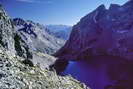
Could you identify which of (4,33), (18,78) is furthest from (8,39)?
(18,78)

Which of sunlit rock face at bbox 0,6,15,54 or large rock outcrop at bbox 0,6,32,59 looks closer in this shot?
sunlit rock face at bbox 0,6,15,54

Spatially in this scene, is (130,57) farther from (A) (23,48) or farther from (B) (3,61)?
(B) (3,61)

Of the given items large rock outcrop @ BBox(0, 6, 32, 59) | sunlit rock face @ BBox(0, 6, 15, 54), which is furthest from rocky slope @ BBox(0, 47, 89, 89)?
large rock outcrop @ BBox(0, 6, 32, 59)

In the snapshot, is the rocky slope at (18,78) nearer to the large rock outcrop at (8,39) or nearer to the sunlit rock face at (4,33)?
the sunlit rock face at (4,33)

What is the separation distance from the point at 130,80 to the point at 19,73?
90009 millimetres

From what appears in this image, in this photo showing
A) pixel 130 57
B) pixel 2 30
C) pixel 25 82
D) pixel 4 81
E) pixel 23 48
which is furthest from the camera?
pixel 130 57

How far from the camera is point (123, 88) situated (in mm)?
90688

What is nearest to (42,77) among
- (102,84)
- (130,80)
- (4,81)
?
(4,81)

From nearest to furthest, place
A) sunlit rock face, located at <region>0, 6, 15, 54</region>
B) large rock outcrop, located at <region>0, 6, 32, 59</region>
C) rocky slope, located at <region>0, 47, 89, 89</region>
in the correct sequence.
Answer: rocky slope, located at <region>0, 47, 89, 89</region>, sunlit rock face, located at <region>0, 6, 15, 54</region>, large rock outcrop, located at <region>0, 6, 32, 59</region>

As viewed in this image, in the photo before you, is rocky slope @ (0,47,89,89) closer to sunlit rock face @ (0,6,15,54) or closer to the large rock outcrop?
sunlit rock face @ (0,6,15,54)

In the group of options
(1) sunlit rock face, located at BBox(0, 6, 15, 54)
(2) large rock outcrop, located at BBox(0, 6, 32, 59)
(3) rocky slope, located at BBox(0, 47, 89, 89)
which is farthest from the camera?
(2) large rock outcrop, located at BBox(0, 6, 32, 59)

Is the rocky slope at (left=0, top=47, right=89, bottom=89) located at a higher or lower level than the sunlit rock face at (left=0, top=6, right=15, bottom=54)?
lower

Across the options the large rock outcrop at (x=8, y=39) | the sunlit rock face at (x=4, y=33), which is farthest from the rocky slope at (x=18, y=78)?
the large rock outcrop at (x=8, y=39)

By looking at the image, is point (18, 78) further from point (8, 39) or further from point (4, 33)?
point (8, 39)
